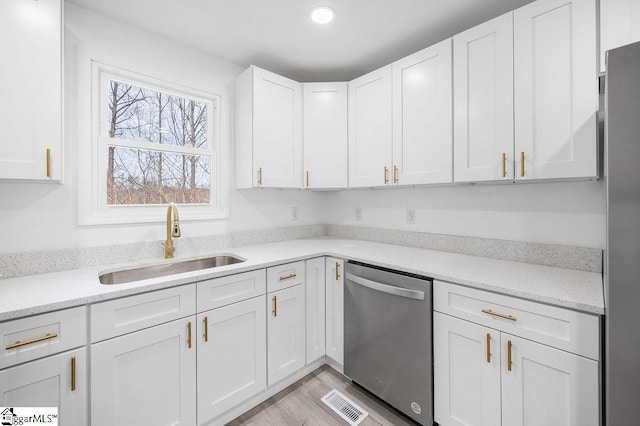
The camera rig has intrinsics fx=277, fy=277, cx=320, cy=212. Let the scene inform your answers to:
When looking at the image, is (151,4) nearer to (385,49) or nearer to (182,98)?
(182,98)

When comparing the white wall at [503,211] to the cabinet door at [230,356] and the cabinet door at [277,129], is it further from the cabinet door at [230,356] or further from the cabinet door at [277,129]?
the cabinet door at [230,356]

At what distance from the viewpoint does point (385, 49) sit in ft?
7.07

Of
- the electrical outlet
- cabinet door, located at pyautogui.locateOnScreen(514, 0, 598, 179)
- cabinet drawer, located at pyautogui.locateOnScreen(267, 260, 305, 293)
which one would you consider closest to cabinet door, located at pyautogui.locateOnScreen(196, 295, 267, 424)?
cabinet drawer, located at pyautogui.locateOnScreen(267, 260, 305, 293)

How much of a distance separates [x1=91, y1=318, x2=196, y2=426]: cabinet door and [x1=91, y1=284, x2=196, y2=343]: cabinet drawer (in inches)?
1.5

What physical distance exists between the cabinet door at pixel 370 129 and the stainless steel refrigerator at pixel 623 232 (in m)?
1.30

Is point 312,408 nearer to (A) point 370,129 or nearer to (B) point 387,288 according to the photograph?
(B) point 387,288

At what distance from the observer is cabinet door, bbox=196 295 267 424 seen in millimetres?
1518

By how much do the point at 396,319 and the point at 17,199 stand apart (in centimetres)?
218

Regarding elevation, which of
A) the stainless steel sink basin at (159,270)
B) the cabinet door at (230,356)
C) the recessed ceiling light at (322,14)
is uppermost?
the recessed ceiling light at (322,14)

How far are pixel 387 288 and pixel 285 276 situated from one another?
0.68m

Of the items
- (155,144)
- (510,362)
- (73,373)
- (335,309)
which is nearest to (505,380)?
(510,362)

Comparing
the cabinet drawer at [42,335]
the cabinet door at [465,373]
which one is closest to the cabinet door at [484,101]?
the cabinet door at [465,373]

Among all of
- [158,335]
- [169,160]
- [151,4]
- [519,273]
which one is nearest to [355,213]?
[519,273]

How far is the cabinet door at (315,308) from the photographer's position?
2029 mm
